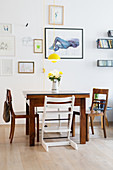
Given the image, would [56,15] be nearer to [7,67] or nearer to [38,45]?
[38,45]

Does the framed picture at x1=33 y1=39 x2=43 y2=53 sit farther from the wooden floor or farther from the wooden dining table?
the wooden floor

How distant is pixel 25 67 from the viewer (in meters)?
6.09

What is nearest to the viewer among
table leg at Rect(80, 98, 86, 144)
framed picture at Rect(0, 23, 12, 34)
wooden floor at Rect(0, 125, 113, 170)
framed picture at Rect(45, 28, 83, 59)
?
wooden floor at Rect(0, 125, 113, 170)

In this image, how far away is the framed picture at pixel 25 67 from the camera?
6.06m

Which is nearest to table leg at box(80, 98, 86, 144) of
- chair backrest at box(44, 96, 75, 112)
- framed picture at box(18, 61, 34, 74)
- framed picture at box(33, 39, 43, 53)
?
chair backrest at box(44, 96, 75, 112)

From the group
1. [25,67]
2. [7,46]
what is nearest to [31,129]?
[25,67]

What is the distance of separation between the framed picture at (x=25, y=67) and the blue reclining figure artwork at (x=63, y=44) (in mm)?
614

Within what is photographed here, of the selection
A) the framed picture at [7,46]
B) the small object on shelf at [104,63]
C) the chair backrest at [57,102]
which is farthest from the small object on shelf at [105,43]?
the chair backrest at [57,102]

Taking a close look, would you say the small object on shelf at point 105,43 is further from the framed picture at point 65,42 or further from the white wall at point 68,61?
the framed picture at point 65,42

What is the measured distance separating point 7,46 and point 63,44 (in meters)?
1.29

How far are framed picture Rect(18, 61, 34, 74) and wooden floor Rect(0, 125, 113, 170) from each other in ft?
6.27

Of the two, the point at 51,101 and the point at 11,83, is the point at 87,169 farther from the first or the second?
the point at 11,83

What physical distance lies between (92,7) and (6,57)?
235 centimetres

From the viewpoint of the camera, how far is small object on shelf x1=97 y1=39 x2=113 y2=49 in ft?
20.6
